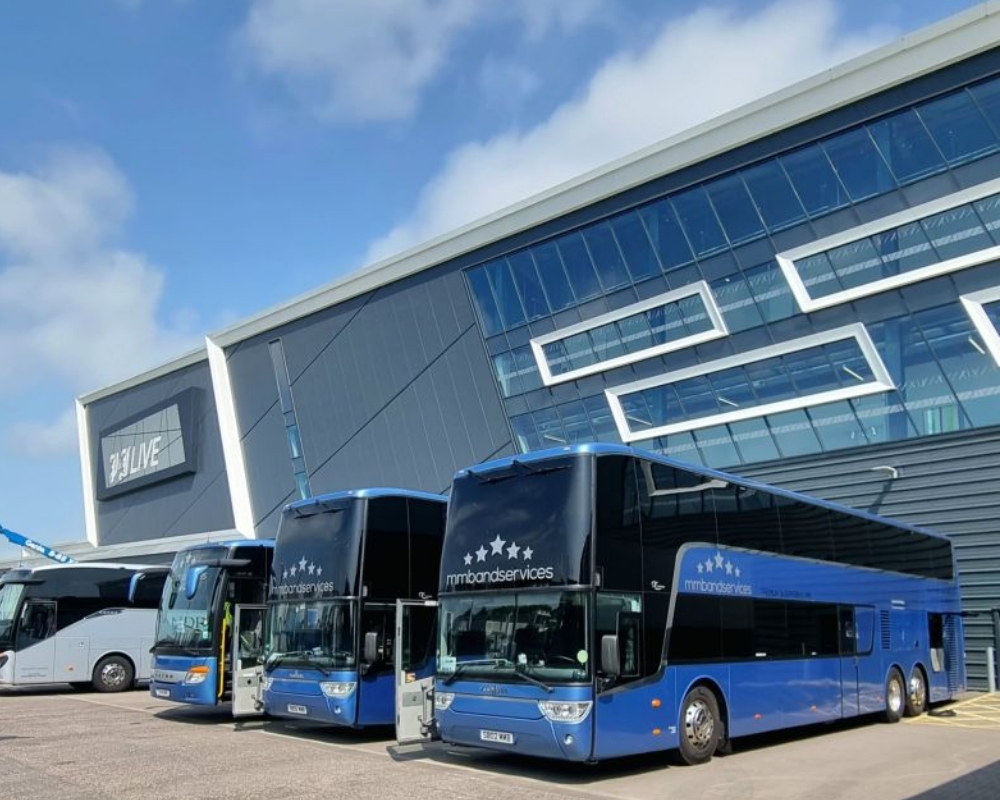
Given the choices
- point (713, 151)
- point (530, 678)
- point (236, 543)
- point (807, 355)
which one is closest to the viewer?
point (530, 678)

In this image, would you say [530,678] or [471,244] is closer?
[530,678]

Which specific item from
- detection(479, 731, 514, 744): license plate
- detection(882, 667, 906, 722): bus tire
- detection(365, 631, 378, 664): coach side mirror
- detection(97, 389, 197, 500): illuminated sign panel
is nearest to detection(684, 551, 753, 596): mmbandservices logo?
detection(479, 731, 514, 744): license plate

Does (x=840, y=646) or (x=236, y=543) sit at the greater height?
(x=236, y=543)

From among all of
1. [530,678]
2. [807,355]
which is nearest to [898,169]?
[807,355]

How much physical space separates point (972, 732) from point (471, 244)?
773 inches

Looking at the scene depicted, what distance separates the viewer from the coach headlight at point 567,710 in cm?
961

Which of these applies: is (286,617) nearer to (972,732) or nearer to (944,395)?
(972,732)

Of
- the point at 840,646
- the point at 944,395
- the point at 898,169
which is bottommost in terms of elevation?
the point at 840,646

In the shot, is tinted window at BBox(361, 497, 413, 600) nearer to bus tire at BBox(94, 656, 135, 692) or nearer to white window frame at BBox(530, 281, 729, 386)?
white window frame at BBox(530, 281, 729, 386)

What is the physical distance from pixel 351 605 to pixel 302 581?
1.19 metres

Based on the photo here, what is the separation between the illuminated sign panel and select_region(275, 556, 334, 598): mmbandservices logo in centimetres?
3003

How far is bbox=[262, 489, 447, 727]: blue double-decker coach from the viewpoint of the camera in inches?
504

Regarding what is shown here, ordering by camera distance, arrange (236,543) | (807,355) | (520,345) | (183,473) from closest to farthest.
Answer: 1. (236,543)
2. (807,355)
3. (520,345)
4. (183,473)

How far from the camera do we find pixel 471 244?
29.4 metres
